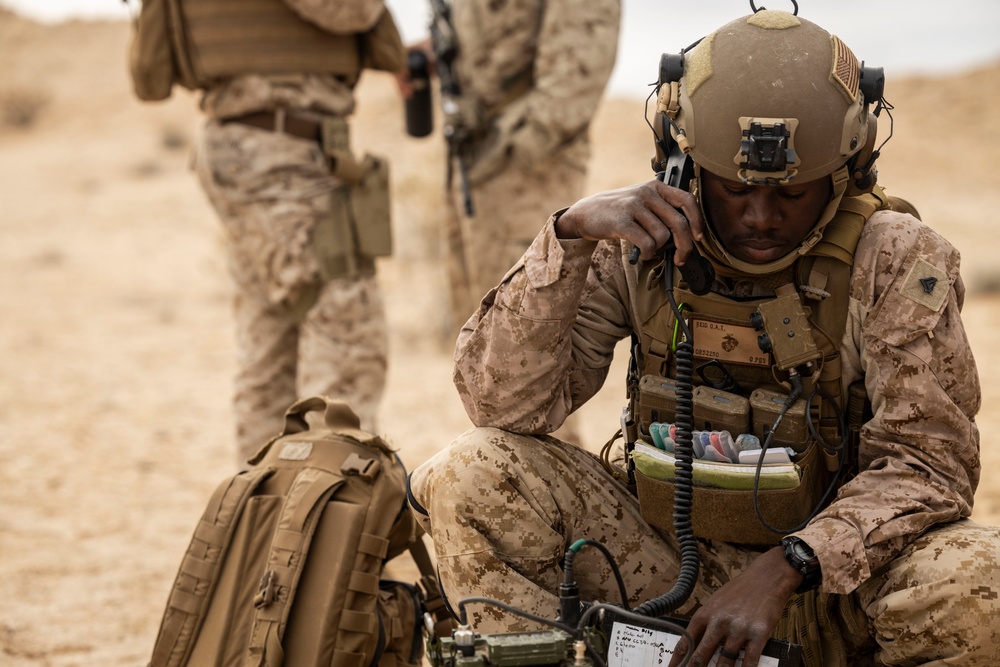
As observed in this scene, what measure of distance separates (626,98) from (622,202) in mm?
31168

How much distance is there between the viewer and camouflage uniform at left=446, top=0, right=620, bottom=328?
16.8 feet

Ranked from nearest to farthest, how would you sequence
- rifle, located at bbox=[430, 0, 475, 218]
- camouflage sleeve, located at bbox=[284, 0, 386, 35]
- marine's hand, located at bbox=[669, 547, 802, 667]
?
marine's hand, located at bbox=[669, 547, 802, 667] < camouflage sleeve, located at bbox=[284, 0, 386, 35] < rifle, located at bbox=[430, 0, 475, 218]

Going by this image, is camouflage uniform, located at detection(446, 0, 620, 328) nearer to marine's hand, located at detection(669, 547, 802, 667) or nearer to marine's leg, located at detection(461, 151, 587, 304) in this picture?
marine's leg, located at detection(461, 151, 587, 304)

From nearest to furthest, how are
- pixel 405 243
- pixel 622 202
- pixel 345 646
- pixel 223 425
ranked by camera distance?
pixel 622 202 < pixel 345 646 < pixel 223 425 < pixel 405 243

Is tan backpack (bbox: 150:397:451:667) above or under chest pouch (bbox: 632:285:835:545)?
under

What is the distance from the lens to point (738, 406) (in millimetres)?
2771

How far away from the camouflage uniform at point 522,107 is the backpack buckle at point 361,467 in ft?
7.68

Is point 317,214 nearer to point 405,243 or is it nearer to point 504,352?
point 504,352

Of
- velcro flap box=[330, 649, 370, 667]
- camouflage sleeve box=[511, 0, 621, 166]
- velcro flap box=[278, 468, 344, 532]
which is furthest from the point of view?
camouflage sleeve box=[511, 0, 621, 166]

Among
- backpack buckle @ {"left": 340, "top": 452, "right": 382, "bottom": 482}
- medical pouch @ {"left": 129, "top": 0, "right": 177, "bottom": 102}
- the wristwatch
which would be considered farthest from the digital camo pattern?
the wristwatch

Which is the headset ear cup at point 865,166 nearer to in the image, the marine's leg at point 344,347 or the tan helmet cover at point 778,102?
the tan helmet cover at point 778,102

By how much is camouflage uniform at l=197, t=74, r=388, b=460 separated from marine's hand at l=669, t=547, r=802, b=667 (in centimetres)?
256

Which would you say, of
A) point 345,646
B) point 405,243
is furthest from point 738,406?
point 405,243

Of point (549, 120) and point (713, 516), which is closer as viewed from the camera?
point (713, 516)
